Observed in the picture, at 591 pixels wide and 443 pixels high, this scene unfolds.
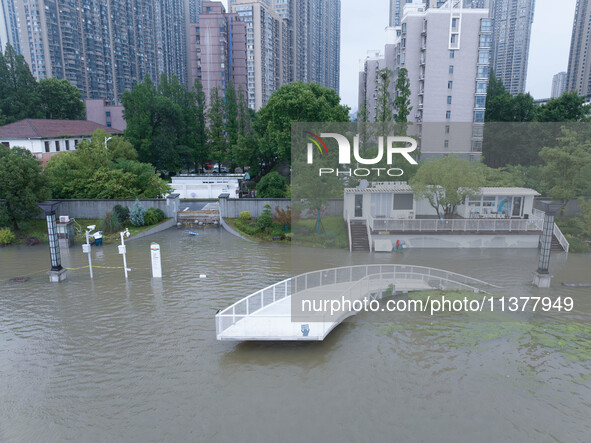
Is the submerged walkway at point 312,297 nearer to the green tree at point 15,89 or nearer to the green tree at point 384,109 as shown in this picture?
the green tree at point 384,109

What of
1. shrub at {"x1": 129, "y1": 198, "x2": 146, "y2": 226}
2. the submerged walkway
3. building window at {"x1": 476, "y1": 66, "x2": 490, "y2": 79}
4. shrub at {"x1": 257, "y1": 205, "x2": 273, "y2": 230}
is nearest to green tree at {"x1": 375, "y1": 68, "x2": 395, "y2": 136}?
shrub at {"x1": 257, "y1": 205, "x2": 273, "y2": 230}

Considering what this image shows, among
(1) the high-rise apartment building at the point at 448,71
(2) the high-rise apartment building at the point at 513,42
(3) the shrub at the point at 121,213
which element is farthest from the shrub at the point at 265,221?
(2) the high-rise apartment building at the point at 513,42

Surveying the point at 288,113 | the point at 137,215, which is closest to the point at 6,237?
the point at 137,215

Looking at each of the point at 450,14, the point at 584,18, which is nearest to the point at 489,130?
the point at 450,14

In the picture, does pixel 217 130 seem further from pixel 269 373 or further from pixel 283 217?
pixel 269 373

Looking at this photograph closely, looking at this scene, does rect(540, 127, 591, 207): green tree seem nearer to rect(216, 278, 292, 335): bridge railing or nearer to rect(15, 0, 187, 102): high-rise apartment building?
rect(216, 278, 292, 335): bridge railing

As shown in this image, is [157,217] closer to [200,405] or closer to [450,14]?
[200,405]
